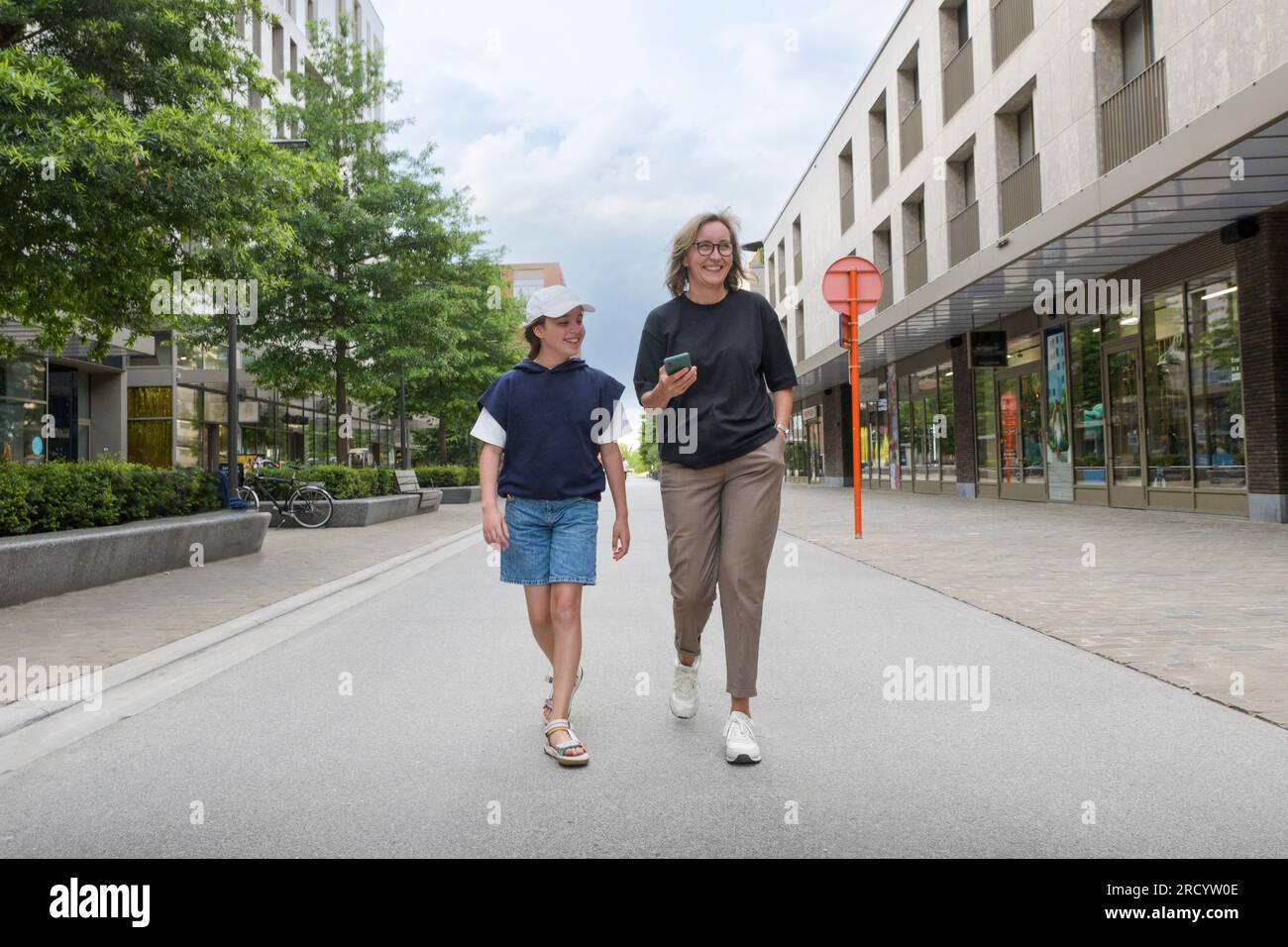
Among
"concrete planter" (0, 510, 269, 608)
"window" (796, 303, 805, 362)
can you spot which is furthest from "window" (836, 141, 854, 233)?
"concrete planter" (0, 510, 269, 608)

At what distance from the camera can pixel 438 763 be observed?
3.67 m

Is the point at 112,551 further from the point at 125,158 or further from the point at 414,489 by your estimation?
the point at 414,489

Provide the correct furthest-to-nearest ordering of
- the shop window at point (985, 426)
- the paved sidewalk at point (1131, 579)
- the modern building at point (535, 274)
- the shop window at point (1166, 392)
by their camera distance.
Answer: the modern building at point (535, 274), the shop window at point (985, 426), the shop window at point (1166, 392), the paved sidewalk at point (1131, 579)

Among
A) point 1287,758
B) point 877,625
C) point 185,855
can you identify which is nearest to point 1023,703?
point 1287,758

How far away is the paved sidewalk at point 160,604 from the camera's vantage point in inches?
240

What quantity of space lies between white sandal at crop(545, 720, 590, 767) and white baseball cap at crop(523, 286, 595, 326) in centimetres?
148

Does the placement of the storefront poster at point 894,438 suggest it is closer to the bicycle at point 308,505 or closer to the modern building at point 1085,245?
the modern building at point 1085,245

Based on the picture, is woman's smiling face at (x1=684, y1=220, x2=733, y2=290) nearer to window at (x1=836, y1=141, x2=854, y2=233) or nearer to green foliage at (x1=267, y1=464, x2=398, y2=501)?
green foliage at (x1=267, y1=464, x2=398, y2=501)

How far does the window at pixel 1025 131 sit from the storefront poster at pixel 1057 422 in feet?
10.9

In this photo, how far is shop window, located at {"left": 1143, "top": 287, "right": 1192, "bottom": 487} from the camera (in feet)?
49.5

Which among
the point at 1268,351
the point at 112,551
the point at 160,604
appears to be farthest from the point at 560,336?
the point at 1268,351

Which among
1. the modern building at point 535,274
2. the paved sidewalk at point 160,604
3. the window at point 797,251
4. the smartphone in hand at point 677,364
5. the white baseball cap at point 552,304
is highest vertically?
the modern building at point 535,274

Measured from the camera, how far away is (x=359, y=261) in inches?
856

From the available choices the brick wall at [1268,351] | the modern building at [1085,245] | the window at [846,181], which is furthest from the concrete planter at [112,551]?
the window at [846,181]
